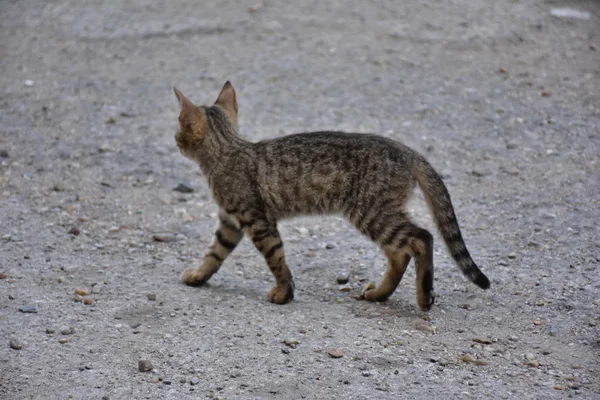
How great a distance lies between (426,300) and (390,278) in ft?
1.10

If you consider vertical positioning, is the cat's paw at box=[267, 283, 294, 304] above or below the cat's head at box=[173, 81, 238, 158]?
below

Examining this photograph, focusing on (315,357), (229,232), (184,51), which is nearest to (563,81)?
(184,51)

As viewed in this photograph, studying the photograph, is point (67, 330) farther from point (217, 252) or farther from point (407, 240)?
point (407, 240)

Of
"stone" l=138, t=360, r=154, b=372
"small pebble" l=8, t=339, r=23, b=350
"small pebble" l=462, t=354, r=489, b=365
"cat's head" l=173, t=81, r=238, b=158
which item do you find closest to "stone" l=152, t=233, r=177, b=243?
"cat's head" l=173, t=81, r=238, b=158

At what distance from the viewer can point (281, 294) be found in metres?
6.08

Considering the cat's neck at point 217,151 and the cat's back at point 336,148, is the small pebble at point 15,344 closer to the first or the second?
the cat's neck at point 217,151

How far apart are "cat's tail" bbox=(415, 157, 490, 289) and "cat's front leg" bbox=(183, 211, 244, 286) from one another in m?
1.50

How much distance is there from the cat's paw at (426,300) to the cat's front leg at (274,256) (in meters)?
0.95

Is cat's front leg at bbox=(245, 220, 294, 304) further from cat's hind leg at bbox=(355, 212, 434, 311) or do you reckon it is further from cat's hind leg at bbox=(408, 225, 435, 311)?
cat's hind leg at bbox=(408, 225, 435, 311)

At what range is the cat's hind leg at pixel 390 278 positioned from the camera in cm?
598

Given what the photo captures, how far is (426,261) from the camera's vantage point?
5781 mm

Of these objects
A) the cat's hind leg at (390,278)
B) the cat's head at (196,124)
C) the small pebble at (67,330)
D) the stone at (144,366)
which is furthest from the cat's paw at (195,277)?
the stone at (144,366)

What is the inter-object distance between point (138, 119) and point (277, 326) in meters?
4.47

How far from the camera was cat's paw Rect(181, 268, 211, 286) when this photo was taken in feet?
20.9
